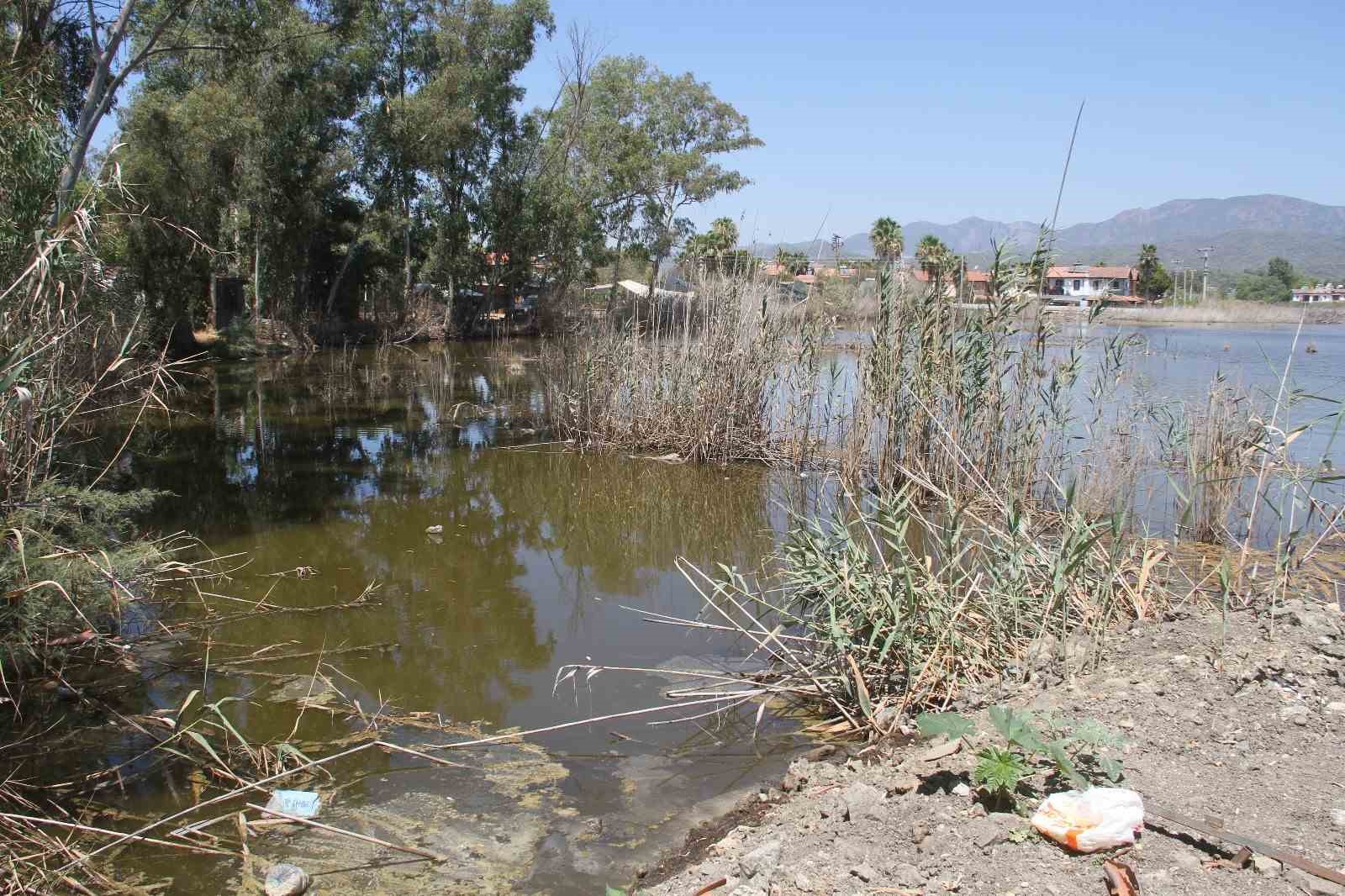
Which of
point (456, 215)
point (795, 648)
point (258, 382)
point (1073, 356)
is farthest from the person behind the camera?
point (456, 215)

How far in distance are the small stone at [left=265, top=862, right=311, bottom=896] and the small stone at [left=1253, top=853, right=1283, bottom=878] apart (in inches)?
117

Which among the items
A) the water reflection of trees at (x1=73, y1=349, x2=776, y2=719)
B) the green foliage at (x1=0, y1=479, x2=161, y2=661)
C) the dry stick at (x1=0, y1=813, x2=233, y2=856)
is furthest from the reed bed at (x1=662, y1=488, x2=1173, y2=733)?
the green foliage at (x1=0, y1=479, x2=161, y2=661)

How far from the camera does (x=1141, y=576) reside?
182 inches

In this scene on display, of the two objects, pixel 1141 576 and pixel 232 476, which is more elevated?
pixel 1141 576

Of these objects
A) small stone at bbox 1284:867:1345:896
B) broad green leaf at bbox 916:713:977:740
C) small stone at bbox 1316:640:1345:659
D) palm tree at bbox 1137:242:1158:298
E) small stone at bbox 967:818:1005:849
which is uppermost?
palm tree at bbox 1137:242:1158:298

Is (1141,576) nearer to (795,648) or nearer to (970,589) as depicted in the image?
(970,589)

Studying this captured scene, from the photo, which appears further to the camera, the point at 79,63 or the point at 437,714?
the point at 79,63

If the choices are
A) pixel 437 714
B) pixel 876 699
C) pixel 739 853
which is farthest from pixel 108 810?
pixel 876 699

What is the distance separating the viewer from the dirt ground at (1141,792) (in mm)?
2615

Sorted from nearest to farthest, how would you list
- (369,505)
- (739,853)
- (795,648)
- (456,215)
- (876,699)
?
(739,853) → (876,699) → (795,648) → (369,505) → (456,215)

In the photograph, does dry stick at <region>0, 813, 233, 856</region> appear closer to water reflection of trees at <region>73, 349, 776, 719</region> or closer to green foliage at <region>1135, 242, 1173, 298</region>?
water reflection of trees at <region>73, 349, 776, 719</region>

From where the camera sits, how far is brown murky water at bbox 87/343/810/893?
3623 mm

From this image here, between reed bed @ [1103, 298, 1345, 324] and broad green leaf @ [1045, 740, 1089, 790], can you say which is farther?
reed bed @ [1103, 298, 1345, 324]

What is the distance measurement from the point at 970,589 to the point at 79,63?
554 inches
